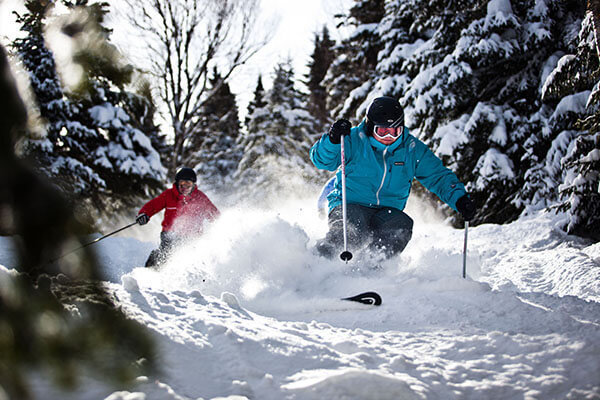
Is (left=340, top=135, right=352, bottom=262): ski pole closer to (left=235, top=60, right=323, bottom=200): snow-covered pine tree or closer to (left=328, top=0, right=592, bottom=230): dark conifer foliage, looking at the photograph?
(left=328, top=0, right=592, bottom=230): dark conifer foliage

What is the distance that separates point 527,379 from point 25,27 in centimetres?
1260

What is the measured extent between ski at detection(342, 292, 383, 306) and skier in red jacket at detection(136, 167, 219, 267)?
379 centimetres

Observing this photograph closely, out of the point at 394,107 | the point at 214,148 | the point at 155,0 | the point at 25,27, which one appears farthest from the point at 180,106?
the point at 214,148

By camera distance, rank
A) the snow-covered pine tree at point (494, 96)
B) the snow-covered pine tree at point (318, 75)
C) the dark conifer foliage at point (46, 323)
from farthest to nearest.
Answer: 1. the snow-covered pine tree at point (318, 75)
2. the snow-covered pine tree at point (494, 96)
3. the dark conifer foliage at point (46, 323)

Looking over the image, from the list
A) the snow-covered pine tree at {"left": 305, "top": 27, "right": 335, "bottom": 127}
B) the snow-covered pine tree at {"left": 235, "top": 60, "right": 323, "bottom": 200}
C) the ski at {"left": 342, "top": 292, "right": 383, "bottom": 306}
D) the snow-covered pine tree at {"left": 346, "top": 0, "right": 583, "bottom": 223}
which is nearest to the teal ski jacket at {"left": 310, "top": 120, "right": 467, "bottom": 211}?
the ski at {"left": 342, "top": 292, "right": 383, "bottom": 306}

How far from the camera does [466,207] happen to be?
434 cm

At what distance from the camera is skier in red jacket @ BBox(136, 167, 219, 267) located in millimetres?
6414

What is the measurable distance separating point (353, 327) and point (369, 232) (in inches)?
75.5

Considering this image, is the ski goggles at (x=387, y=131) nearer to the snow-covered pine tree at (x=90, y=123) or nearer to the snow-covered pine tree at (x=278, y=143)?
the snow-covered pine tree at (x=90, y=123)

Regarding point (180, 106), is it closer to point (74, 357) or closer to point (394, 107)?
point (394, 107)

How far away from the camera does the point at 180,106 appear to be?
13500 mm

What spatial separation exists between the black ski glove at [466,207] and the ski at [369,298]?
165cm

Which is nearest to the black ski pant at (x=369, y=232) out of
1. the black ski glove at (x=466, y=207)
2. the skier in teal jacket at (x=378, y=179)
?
the skier in teal jacket at (x=378, y=179)

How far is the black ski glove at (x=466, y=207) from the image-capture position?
4.28m
